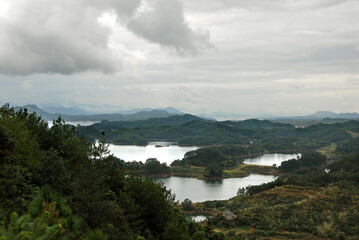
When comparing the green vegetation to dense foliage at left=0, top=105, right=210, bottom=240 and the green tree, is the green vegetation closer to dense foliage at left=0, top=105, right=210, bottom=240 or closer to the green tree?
dense foliage at left=0, top=105, right=210, bottom=240

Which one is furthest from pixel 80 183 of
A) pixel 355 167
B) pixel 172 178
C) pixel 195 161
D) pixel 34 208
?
pixel 195 161

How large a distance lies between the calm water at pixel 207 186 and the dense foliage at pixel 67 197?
43386 mm

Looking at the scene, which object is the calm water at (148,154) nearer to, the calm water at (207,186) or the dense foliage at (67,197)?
the calm water at (207,186)

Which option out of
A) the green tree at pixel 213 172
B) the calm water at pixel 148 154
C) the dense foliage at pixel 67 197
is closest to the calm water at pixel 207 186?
the green tree at pixel 213 172

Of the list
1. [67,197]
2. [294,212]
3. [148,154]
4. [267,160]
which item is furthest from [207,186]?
[67,197]

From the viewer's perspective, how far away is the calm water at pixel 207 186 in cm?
7738

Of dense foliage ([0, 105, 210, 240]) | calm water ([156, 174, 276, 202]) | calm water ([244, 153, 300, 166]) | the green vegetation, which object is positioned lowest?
calm water ([156, 174, 276, 202])

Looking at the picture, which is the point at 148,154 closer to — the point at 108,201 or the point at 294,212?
the point at 294,212

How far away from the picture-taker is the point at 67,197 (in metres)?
18.3

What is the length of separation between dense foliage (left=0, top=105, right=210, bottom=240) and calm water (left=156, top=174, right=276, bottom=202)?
4339 cm

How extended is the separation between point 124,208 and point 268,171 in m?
97.1

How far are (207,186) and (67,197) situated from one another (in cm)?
7645

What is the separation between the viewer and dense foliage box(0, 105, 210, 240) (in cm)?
1318

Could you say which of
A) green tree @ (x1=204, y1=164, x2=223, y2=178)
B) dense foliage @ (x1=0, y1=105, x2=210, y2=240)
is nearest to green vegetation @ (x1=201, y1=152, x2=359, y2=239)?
dense foliage @ (x1=0, y1=105, x2=210, y2=240)
